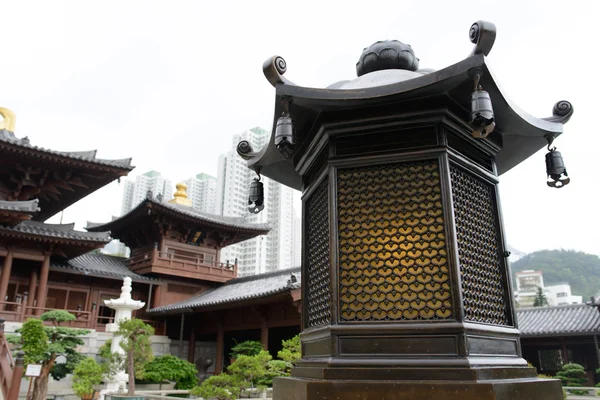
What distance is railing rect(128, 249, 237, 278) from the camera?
80.6 feet

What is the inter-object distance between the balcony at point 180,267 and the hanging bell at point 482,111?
23111 millimetres

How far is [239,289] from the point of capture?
24.4m

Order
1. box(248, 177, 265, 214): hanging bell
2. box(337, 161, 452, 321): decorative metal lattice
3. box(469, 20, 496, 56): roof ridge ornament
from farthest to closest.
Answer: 1. box(248, 177, 265, 214): hanging bell
2. box(337, 161, 452, 321): decorative metal lattice
3. box(469, 20, 496, 56): roof ridge ornament

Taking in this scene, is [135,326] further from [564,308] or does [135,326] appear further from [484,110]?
[564,308]

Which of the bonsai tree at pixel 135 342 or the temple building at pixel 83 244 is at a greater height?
the temple building at pixel 83 244

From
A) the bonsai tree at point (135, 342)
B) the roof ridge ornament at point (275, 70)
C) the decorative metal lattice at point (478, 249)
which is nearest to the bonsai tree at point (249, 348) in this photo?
the bonsai tree at point (135, 342)

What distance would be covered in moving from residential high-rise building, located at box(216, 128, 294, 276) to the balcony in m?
32.6

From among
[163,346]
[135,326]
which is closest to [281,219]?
[163,346]

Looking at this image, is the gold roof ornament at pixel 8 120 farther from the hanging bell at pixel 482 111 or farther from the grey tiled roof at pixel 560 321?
the grey tiled roof at pixel 560 321

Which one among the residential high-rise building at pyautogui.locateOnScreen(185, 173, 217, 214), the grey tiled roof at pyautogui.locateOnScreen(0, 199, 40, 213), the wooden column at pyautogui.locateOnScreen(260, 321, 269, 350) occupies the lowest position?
the wooden column at pyautogui.locateOnScreen(260, 321, 269, 350)

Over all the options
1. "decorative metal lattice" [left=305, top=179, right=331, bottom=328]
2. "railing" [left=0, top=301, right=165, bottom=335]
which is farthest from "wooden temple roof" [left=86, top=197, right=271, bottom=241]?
"decorative metal lattice" [left=305, top=179, right=331, bottom=328]

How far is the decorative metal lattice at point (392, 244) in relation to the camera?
328 centimetres

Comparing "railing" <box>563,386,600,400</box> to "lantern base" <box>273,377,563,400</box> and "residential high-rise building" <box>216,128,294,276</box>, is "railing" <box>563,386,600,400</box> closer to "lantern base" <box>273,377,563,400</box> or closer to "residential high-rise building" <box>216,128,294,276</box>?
"lantern base" <box>273,377,563,400</box>

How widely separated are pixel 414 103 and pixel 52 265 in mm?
21381
